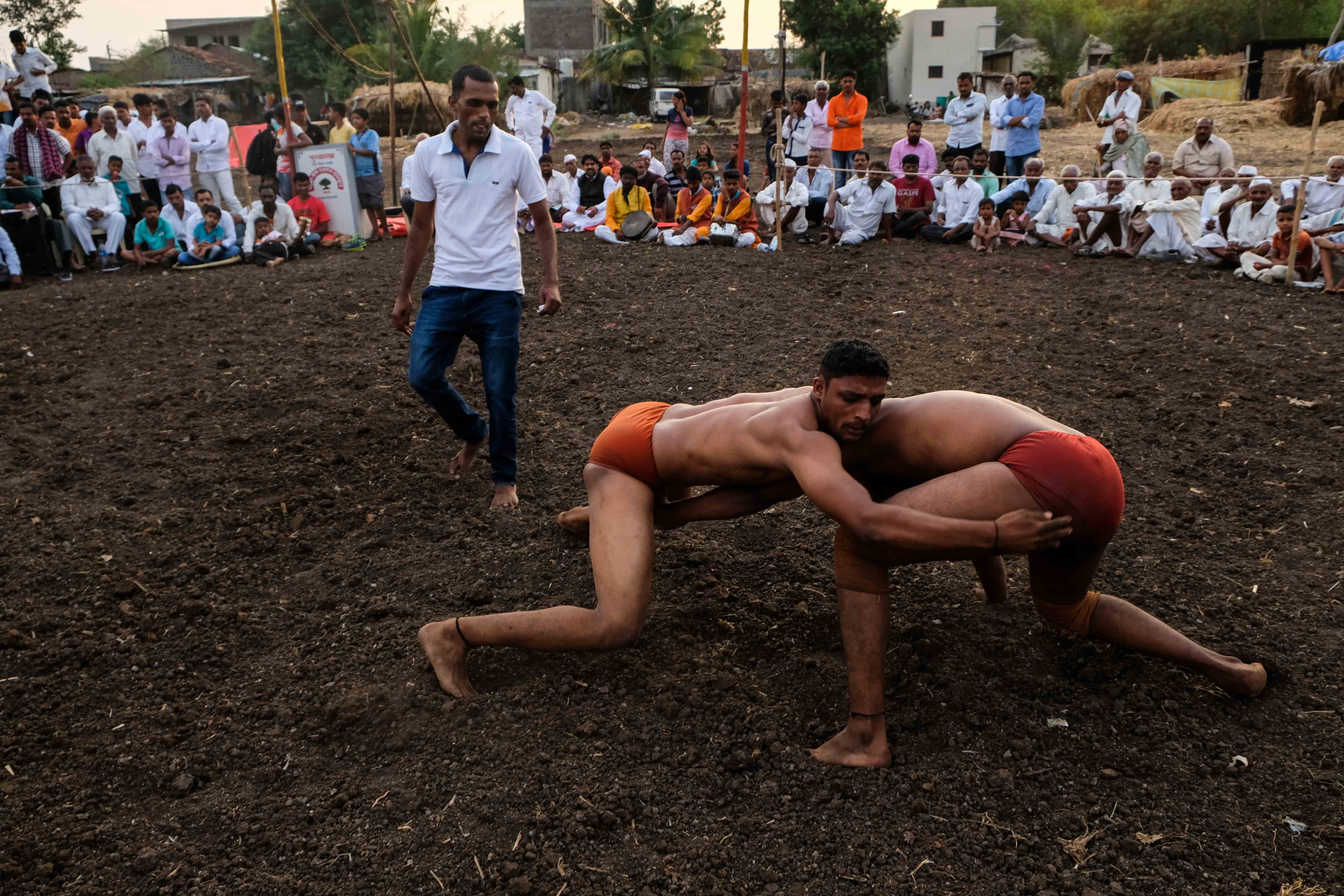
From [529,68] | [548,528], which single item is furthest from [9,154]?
[529,68]

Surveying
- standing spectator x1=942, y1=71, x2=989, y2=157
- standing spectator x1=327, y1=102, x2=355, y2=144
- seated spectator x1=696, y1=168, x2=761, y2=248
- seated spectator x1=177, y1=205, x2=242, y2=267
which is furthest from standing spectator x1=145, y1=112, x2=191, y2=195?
standing spectator x1=942, y1=71, x2=989, y2=157

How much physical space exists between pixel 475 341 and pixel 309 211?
25.7 feet

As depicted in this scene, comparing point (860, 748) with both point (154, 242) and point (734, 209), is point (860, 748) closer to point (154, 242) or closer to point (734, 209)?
point (734, 209)

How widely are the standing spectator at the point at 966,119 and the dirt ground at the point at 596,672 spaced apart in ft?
21.0

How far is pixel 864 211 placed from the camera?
10625 mm

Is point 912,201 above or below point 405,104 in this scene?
below

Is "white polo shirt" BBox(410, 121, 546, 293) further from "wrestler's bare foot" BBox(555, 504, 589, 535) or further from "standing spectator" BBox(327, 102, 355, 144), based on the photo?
"standing spectator" BBox(327, 102, 355, 144)

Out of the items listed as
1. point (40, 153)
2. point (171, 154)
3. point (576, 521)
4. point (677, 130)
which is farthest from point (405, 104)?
point (576, 521)

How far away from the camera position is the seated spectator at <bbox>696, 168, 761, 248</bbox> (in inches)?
423

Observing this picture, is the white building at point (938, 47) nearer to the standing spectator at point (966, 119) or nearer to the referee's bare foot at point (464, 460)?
the standing spectator at point (966, 119)

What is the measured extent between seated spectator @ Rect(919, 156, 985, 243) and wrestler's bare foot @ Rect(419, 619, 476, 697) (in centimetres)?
843

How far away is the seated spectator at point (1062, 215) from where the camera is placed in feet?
32.1

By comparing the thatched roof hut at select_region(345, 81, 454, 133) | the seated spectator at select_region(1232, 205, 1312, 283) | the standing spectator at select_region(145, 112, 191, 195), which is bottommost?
the seated spectator at select_region(1232, 205, 1312, 283)

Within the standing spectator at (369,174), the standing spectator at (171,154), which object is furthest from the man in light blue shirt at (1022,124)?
the standing spectator at (171,154)
